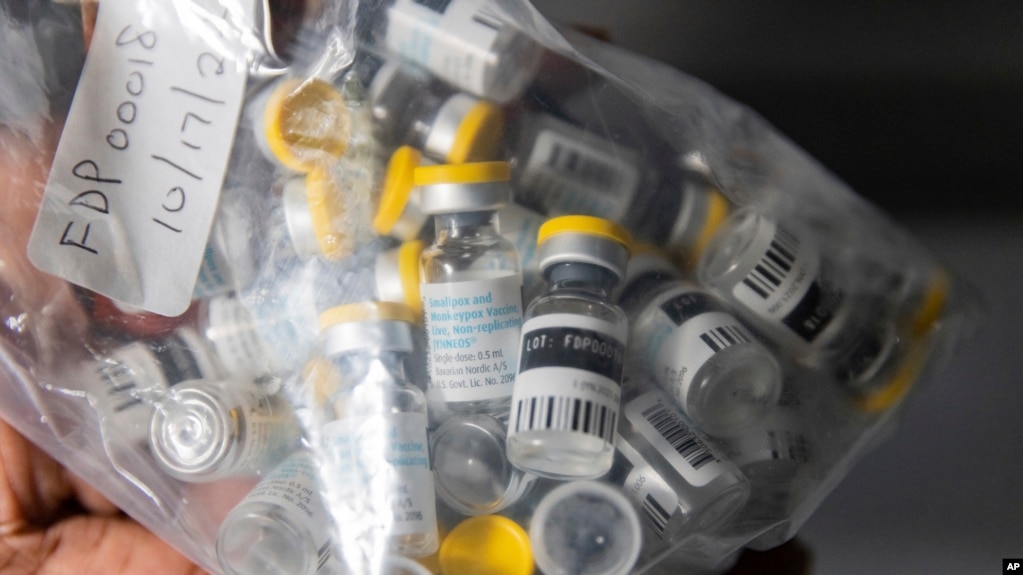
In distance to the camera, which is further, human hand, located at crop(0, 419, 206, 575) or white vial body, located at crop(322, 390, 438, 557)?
human hand, located at crop(0, 419, 206, 575)

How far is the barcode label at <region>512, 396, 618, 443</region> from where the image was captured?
2.12 ft

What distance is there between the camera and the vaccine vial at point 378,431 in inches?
26.5

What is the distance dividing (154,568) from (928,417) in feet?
3.24

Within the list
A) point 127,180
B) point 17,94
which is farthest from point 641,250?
point 17,94

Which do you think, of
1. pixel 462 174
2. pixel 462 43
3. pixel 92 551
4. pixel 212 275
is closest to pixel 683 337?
pixel 462 174

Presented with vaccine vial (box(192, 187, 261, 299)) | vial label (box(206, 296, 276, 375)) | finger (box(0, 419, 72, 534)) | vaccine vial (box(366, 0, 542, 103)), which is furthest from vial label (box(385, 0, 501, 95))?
finger (box(0, 419, 72, 534))

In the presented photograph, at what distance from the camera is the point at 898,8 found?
1.11 metres

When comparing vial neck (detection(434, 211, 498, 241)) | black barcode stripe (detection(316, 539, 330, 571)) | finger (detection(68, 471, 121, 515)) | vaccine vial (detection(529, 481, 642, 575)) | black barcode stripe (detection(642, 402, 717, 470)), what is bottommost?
finger (detection(68, 471, 121, 515))

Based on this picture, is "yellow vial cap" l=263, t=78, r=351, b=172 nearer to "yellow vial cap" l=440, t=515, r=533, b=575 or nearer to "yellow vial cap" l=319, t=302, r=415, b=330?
"yellow vial cap" l=319, t=302, r=415, b=330

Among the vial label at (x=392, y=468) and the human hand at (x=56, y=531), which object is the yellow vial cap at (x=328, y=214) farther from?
the human hand at (x=56, y=531)

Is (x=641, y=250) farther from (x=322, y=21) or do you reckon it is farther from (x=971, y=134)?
(x=971, y=134)

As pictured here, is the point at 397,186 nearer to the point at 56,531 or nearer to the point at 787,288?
the point at 787,288

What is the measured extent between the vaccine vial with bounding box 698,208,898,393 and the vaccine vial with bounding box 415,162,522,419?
0.23 m

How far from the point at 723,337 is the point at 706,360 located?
3cm
